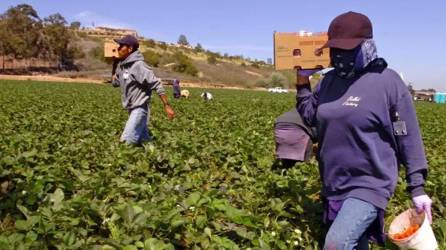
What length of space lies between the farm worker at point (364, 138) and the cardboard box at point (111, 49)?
4265mm

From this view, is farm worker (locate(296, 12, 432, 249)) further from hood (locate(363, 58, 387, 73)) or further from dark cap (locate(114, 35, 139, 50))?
dark cap (locate(114, 35, 139, 50))

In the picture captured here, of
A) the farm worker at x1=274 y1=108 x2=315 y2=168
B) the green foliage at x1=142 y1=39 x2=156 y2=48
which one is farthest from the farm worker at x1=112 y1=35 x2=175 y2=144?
the green foliage at x1=142 y1=39 x2=156 y2=48

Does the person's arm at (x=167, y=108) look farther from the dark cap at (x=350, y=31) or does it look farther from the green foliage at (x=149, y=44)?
the green foliage at (x=149, y=44)

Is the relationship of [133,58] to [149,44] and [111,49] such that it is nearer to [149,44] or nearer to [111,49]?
[111,49]

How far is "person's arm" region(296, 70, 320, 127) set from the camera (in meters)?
3.46

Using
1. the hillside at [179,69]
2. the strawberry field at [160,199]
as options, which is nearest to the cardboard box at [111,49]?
the strawberry field at [160,199]

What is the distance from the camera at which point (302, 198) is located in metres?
4.36

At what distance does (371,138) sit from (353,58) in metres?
0.47

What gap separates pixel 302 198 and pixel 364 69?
1.63 m

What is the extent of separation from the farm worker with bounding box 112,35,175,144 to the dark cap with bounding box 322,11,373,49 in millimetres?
3972

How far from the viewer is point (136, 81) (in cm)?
677

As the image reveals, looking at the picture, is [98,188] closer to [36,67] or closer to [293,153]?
[293,153]

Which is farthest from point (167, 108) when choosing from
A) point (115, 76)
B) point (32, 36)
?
point (32, 36)

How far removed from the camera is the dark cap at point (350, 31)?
2.93m
